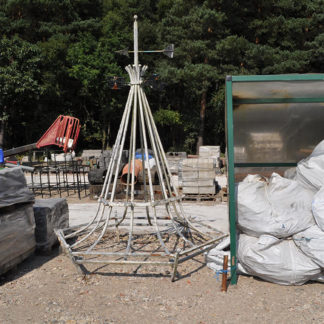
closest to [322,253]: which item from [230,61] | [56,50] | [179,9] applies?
[230,61]

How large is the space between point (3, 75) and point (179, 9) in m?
10.8

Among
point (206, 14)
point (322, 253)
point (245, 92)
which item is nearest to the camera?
point (322, 253)

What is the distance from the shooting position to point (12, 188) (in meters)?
4.14

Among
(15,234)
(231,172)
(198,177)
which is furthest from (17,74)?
(231,172)

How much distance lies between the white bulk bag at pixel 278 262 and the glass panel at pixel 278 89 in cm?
164

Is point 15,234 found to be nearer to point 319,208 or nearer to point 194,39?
point 319,208

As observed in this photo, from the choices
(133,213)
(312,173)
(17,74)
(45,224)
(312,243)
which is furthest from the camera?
(17,74)

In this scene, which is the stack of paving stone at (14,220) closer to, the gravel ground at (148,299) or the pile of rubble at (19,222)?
the pile of rubble at (19,222)

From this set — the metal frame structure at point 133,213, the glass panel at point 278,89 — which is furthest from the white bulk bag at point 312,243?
the glass panel at point 278,89

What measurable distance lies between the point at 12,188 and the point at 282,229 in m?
2.95

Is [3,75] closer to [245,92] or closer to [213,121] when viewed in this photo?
[213,121]

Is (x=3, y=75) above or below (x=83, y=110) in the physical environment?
above

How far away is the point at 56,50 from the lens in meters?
23.2

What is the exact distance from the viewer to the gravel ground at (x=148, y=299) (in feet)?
10.7
